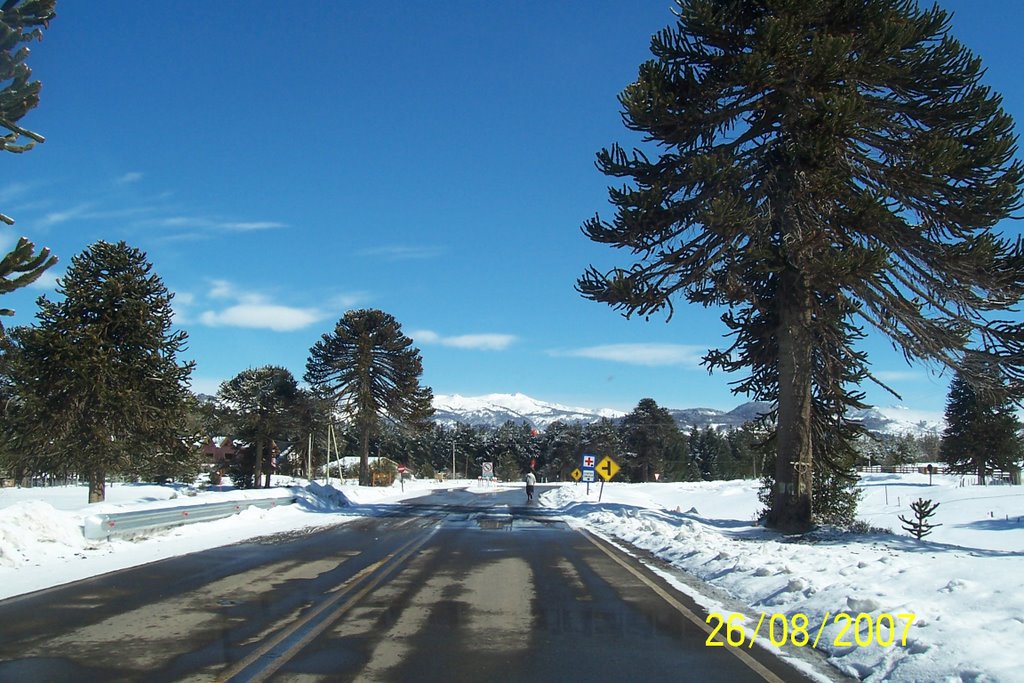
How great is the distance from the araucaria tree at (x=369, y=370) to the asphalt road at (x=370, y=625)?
39.0 m

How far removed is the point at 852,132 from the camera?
15797mm

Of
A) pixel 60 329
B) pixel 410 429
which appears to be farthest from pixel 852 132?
pixel 410 429

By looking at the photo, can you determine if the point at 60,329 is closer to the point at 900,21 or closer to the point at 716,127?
the point at 716,127

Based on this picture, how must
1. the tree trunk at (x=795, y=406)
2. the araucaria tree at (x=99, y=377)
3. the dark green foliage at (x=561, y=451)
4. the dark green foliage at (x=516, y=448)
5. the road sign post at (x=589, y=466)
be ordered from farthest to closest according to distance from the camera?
the dark green foliage at (x=516, y=448)
the dark green foliage at (x=561, y=451)
the road sign post at (x=589, y=466)
the araucaria tree at (x=99, y=377)
the tree trunk at (x=795, y=406)

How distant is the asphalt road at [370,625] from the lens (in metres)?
6.28

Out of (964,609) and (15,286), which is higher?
(15,286)

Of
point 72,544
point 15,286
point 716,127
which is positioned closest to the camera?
point 15,286

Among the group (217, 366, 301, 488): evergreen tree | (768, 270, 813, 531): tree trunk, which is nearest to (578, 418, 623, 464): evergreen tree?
(217, 366, 301, 488): evergreen tree

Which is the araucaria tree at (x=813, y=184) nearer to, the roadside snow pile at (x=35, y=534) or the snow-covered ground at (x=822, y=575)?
the snow-covered ground at (x=822, y=575)

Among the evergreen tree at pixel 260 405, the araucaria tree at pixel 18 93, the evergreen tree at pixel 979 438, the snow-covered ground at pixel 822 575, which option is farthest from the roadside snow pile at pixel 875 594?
the evergreen tree at pixel 979 438

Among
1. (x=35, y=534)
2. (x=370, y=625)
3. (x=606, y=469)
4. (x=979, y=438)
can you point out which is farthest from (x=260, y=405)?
(x=979, y=438)

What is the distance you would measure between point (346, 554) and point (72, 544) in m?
5.07

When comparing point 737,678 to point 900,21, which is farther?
point 900,21

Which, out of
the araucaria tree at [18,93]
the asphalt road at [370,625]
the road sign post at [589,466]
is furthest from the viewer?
the road sign post at [589,466]
